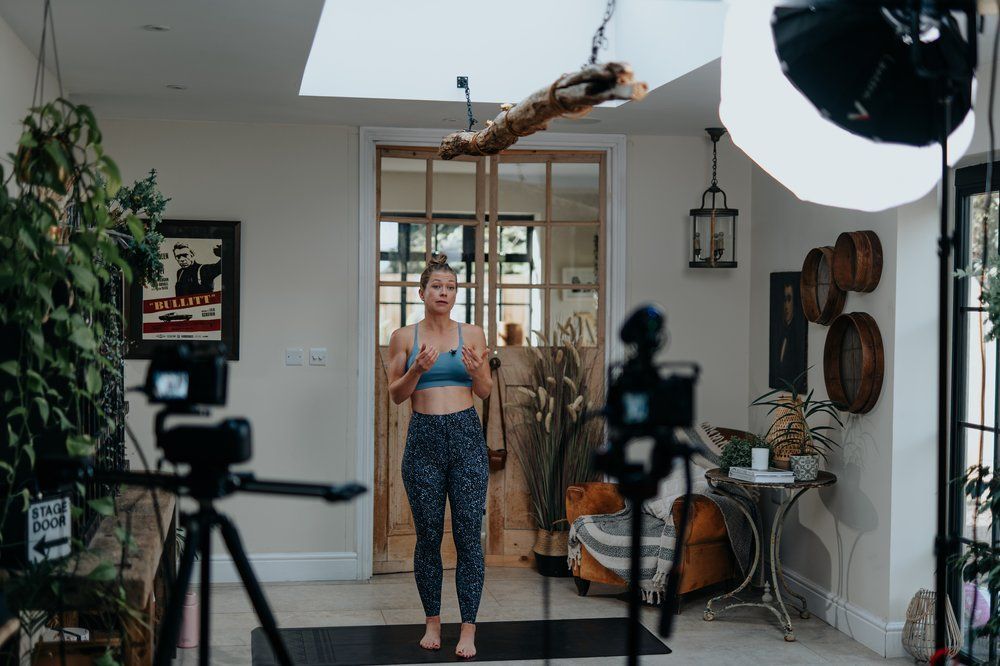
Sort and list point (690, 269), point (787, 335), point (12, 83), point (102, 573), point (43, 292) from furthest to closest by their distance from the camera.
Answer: point (690, 269), point (787, 335), point (12, 83), point (102, 573), point (43, 292)

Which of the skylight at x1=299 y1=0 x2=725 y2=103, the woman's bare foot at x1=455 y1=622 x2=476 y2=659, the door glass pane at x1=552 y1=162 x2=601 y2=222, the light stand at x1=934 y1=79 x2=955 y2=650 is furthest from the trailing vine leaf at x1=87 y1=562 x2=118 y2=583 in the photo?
the door glass pane at x1=552 y1=162 x2=601 y2=222

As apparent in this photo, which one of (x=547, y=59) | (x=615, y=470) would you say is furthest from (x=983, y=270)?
(x=547, y=59)

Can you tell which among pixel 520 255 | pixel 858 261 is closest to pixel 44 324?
pixel 858 261

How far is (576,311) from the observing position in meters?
5.51

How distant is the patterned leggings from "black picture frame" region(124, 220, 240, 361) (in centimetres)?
149

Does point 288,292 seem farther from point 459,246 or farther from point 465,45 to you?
point 465,45

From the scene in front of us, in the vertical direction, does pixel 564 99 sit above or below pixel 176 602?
above

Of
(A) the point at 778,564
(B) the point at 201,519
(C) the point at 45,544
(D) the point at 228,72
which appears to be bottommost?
(A) the point at 778,564

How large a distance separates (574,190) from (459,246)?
68 centimetres

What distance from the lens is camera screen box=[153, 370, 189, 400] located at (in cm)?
164

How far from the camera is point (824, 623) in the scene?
14.7 feet

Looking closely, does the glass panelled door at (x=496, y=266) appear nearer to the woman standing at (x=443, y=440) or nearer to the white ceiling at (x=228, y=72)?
the white ceiling at (x=228, y=72)

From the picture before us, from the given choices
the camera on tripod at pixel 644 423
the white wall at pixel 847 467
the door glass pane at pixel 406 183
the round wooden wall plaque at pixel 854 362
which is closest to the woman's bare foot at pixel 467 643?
the white wall at pixel 847 467

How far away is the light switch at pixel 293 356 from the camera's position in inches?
202
